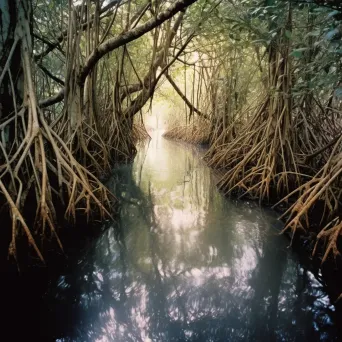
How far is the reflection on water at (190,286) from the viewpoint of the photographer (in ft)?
4.90

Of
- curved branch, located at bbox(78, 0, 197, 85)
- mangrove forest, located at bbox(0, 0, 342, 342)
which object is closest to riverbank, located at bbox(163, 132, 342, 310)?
mangrove forest, located at bbox(0, 0, 342, 342)

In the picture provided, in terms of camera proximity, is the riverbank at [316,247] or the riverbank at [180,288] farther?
the riverbank at [316,247]

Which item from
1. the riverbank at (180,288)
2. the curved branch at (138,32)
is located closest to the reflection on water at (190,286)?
the riverbank at (180,288)

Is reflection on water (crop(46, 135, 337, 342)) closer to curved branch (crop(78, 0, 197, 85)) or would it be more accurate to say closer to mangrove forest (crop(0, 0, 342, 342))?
mangrove forest (crop(0, 0, 342, 342))

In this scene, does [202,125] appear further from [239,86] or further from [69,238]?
[69,238]

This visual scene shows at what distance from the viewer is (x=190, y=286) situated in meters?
1.86

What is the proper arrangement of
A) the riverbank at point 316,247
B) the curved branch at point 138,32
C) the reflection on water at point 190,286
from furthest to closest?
the curved branch at point 138,32, the riverbank at point 316,247, the reflection on water at point 190,286

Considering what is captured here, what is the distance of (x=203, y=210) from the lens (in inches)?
129

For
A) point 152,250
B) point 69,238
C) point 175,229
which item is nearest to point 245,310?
point 152,250

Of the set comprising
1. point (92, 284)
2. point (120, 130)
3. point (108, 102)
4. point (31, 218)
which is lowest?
point (92, 284)

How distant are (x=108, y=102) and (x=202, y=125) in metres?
4.31

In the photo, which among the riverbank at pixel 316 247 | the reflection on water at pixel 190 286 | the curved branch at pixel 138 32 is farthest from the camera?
the curved branch at pixel 138 32

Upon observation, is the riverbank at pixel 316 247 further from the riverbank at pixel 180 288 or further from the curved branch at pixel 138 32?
the curved branch at pixel 138 32

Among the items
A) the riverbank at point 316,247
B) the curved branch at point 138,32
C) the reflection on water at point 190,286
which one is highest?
the curved branch at point 138,32
